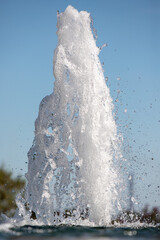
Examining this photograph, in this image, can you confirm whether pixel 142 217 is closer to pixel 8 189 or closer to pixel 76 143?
pixel 76 143

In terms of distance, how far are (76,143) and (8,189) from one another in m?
23.8

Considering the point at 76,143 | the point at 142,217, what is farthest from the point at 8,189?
the point at 76,143

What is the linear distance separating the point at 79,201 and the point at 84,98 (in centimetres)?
281

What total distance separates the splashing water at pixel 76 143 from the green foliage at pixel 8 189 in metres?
20.9

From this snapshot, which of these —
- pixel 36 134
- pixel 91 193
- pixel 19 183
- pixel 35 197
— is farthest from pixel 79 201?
pixel 19 183

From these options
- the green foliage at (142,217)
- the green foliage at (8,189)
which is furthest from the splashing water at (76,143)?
the green foliage at (8,189)

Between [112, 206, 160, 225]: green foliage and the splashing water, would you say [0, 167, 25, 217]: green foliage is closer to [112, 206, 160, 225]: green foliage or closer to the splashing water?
[112, 206, 160, 225]: green foliage

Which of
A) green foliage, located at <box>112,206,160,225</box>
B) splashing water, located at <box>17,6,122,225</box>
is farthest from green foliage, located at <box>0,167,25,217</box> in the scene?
splashing water, located at <box>17,6,122,225</box>

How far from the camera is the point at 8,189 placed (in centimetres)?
3388

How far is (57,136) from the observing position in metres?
11.6

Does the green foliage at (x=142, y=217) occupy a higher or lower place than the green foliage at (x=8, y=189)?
lower

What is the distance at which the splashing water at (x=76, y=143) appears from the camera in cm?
1093

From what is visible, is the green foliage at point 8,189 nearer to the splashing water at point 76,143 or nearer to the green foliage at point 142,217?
the green foliage at point 142,217

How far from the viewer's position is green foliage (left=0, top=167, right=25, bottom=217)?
3203cm
